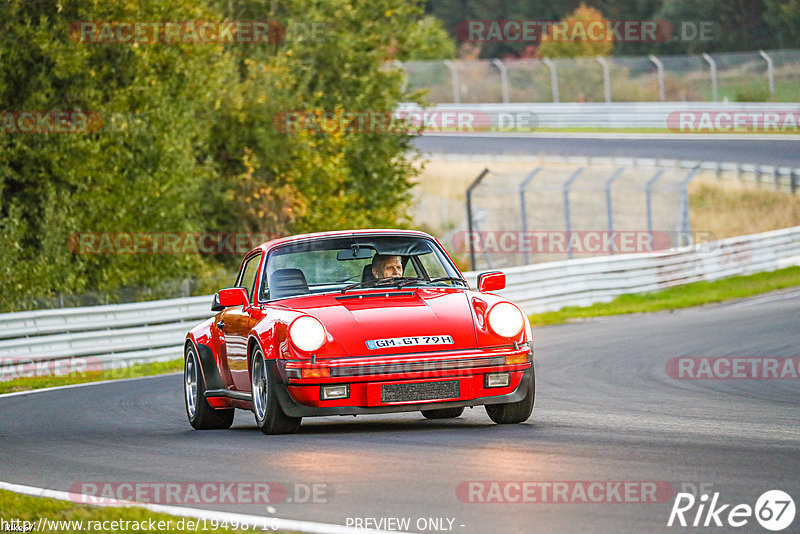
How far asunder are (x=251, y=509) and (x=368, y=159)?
2812 centimetres

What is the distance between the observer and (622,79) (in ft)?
154

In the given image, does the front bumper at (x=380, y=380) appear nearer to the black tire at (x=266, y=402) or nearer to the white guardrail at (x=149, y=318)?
the black tire at (x=266, y=402)

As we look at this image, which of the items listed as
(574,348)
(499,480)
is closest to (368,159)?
(574,348)

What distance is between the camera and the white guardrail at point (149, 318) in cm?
1756

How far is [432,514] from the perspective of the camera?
576 cm

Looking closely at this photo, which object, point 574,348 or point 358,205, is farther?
point 358,205

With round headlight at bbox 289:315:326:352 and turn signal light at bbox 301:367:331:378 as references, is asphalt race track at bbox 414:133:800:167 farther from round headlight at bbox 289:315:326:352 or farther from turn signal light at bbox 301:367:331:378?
turn signal light at bbox 301:367:331:378

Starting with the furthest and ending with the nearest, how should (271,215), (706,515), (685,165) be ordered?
(685,165) → (271,215) → (706,515)

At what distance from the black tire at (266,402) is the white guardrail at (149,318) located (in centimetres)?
902

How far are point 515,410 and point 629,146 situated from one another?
34368 mm

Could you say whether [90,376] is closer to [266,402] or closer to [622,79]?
[266,402]

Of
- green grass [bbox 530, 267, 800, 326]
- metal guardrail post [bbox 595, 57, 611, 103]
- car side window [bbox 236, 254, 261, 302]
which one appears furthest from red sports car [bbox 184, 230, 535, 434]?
metal guardrail post [bbox 595, 57, 611, 103]

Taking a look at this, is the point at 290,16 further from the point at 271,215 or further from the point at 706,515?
the point at 706,515

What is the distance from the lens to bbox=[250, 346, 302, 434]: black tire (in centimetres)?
862
